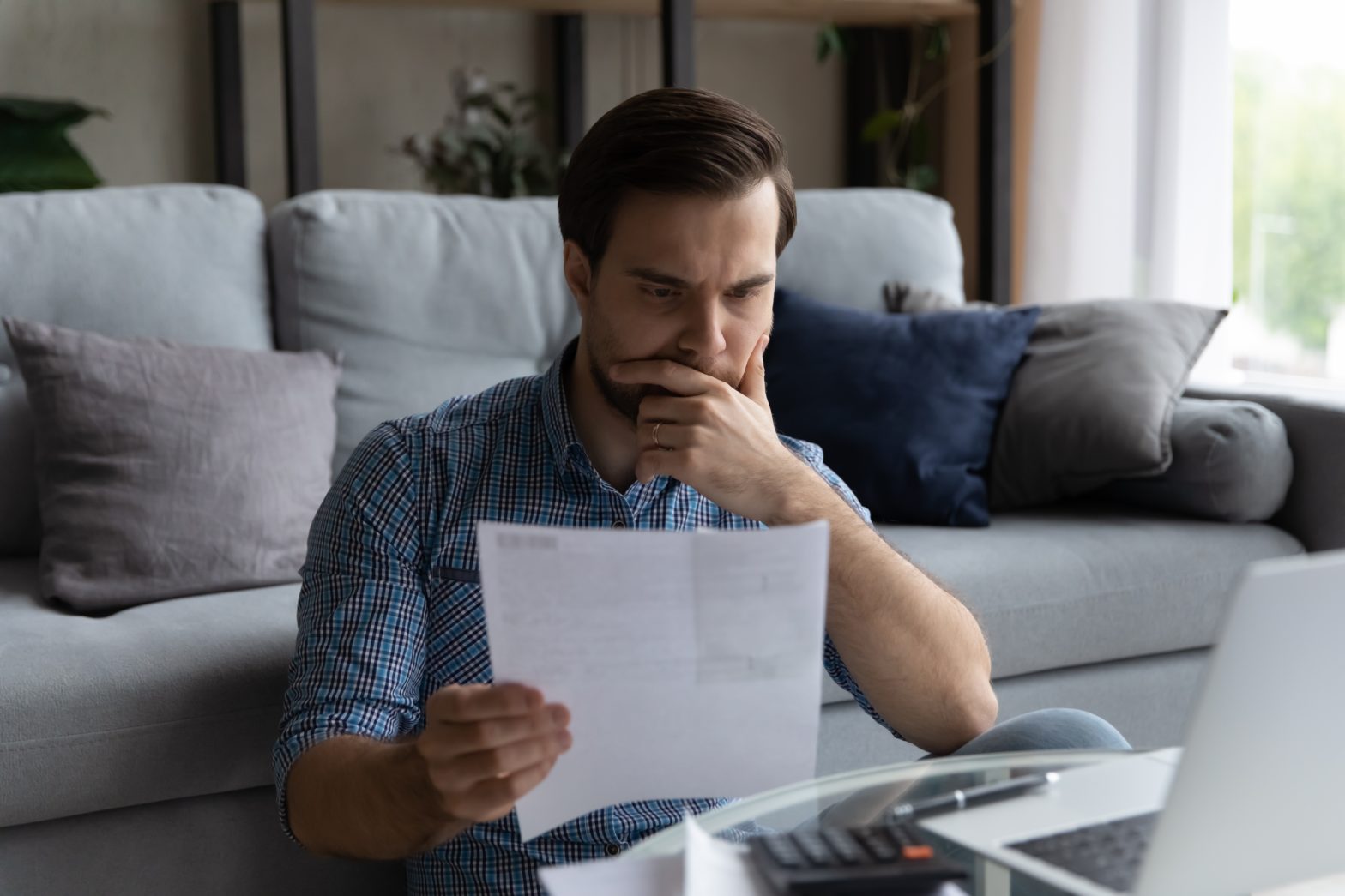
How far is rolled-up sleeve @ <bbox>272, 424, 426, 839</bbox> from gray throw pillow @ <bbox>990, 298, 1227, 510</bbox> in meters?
1.28

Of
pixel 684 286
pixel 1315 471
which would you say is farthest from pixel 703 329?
pixel 1315 471

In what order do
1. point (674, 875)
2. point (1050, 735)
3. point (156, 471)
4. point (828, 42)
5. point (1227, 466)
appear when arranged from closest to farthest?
point (674, 875)
point (1050, 735)
point (156, 471)
point (1227, 466)
point (828, 42)

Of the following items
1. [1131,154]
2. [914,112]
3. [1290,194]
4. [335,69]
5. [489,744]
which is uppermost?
[335,69]

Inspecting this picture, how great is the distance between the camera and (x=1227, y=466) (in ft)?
6.86

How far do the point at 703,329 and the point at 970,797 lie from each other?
46 centimetres

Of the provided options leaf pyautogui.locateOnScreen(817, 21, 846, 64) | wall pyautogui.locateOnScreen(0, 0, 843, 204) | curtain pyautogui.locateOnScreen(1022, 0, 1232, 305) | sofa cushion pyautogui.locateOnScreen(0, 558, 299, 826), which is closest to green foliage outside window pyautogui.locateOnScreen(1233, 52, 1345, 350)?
curtain pyautogui.locateOnScreen(1022, 0, 1232, 305)

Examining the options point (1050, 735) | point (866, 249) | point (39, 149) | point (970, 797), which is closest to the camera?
point (970, 797)

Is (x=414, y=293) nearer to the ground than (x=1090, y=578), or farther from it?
farther from it

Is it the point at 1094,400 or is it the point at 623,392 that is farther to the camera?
the point at 1094,400

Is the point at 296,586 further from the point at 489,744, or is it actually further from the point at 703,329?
the point at 489,744

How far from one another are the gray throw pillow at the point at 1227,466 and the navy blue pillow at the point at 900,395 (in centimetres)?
28

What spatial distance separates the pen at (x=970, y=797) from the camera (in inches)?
35.5

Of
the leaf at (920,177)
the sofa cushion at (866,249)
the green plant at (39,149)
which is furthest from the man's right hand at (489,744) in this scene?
the leaf at (920,177)

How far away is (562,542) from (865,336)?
5.05ft
